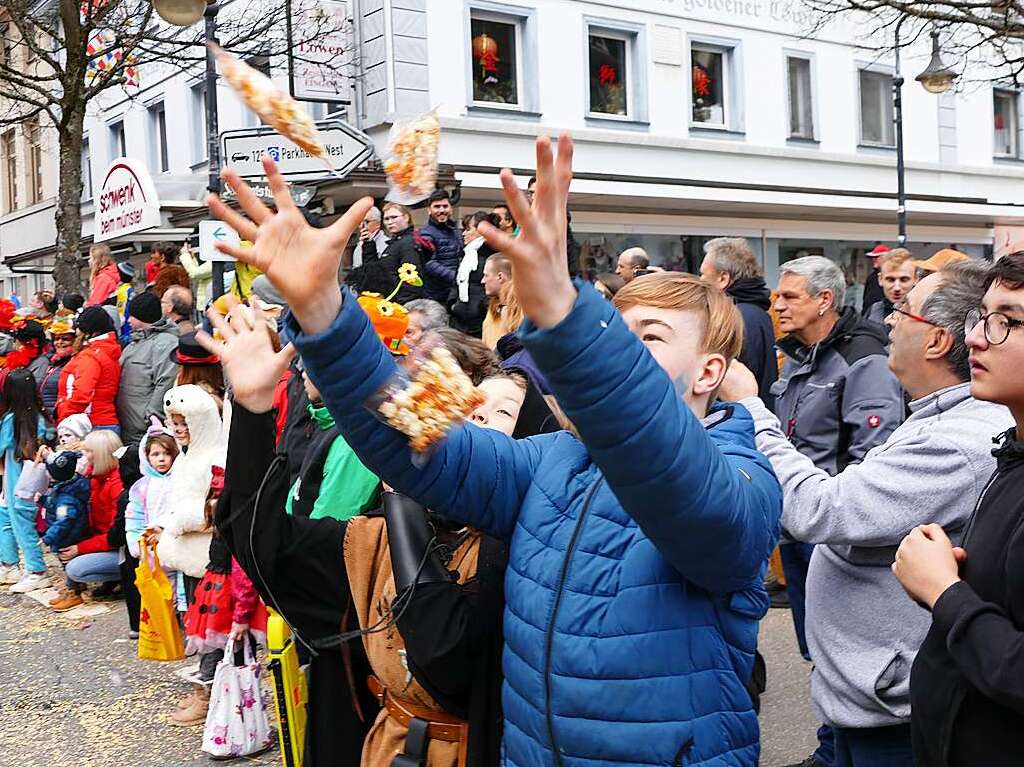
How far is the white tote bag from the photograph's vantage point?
15.2 feet

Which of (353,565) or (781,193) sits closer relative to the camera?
(353,565)

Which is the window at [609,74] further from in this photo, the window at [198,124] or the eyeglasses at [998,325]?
the eyeglasses at [998,325]

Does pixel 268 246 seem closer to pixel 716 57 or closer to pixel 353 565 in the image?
pixel 353 565

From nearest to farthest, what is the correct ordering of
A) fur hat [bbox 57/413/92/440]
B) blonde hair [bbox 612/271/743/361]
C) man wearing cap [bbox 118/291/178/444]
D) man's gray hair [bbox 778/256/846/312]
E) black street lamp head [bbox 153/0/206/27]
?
blonde hair [bbox 612/271/743/361] → man's gray hair [bbox 778/256/846/312] → fur hat [bbox 57/413/92/440] → man wearing cap [bbox 118/291/178/444] → black street lamp head [bbox 153/0/206/27]

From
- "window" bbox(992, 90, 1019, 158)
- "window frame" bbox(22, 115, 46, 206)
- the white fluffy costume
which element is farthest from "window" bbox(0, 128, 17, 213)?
the white fluffy costume

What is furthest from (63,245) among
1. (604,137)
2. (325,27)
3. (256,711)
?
(256,711)

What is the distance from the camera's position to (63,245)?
1399cm

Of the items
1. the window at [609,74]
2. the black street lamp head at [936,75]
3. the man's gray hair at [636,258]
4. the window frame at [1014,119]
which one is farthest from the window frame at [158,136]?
the window frame at [1014,119]

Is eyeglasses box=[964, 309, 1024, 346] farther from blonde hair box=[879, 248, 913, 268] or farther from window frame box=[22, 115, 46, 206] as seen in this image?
window frame box=[22, 115, 46, 206]

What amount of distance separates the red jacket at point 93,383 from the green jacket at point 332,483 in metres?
4.83

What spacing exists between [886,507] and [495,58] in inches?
579

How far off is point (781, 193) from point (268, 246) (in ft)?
59.6

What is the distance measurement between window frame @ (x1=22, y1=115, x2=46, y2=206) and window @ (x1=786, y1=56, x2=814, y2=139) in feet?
57.5

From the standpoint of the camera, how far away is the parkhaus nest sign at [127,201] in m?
10.0
